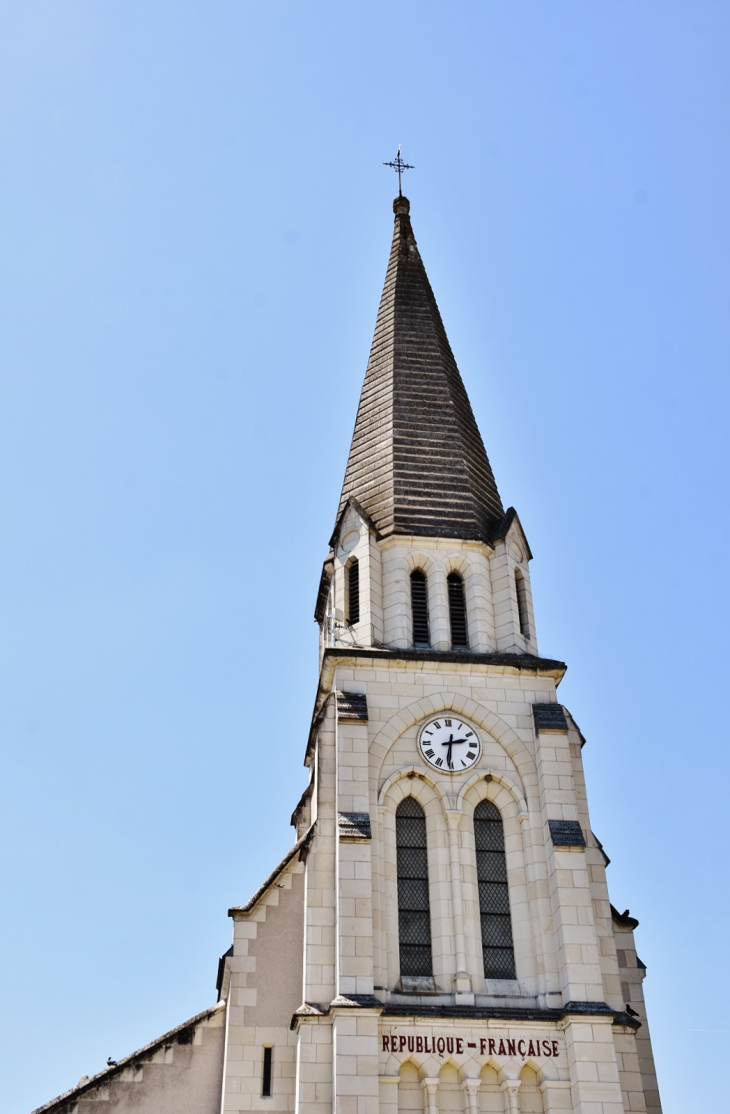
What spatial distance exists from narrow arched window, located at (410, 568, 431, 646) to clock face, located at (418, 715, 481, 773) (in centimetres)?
227

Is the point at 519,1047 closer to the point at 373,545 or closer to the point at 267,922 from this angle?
the point at 267,922

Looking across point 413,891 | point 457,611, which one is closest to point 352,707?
point 413,891

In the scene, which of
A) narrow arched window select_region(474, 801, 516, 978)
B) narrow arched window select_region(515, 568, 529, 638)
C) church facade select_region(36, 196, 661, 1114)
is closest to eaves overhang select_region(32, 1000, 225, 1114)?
church facade select_region(36, 196, 661, 1114)

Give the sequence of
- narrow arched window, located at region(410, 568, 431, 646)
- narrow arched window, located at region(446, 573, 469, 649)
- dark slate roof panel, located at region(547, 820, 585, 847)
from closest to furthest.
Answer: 1. dark slate roof panel, located at region(547, 820, 585, 847)
2. narrow arched window, located at region(410, 568, 431, 646)
3. narrow arched window, located at region(446, 573, 469, 649)

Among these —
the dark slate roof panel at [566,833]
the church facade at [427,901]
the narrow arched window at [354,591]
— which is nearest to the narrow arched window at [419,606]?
the church facade at [427,901]

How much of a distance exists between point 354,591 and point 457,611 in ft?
7.87

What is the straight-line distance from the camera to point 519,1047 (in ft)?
75.7

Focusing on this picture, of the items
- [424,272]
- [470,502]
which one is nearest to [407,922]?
[470,502]

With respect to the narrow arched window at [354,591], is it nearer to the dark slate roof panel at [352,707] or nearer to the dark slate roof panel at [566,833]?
the dark slate roof panel at [352,707]

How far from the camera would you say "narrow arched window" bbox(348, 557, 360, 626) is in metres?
29.0

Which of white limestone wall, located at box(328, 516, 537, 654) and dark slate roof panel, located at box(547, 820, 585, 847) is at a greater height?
white limestone wall, located at box(328, 516, 537, 654)

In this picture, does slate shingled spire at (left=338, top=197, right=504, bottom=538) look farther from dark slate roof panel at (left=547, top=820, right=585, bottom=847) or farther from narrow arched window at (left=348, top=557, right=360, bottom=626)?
dark slate roof panel at (left=547, top=820, right=585, bottom=847)

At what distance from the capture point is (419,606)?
95.2 feet

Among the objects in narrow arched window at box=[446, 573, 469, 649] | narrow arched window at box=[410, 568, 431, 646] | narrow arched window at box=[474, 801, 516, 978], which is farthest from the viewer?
narrow arched window at box=[446, 573, 469, 649]
